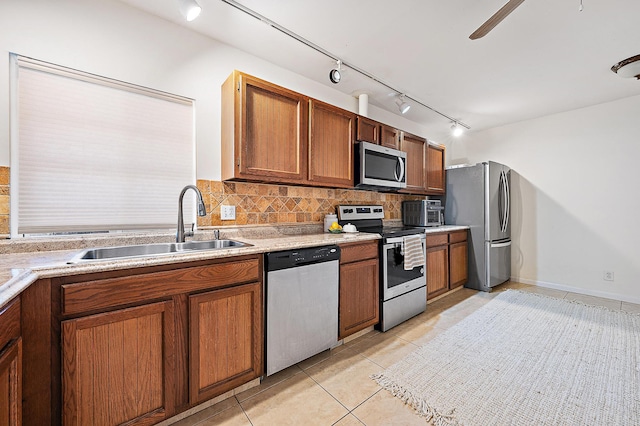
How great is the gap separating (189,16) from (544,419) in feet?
10.1

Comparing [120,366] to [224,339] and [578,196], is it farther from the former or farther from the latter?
[578,196]

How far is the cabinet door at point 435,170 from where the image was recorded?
371 cm

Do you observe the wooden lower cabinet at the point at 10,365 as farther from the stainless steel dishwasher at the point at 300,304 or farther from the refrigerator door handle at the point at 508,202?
the refrigerator door handle at the point at 508,202

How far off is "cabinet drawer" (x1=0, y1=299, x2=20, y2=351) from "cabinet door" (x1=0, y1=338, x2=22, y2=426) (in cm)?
3

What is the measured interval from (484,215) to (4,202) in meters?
4.60

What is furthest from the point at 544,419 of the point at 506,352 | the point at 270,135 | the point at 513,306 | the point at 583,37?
the point at 583,37

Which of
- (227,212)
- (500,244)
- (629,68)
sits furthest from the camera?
(500,244)

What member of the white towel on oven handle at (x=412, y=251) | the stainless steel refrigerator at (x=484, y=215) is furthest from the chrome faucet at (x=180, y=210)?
the stainless steel refrigerator at (x=484, y=215)

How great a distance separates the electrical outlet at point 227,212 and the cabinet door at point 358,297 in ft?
3.35

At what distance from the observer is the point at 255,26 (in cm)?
198

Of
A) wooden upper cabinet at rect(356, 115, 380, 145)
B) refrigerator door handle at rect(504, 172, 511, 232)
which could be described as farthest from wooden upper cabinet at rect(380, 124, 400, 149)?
refrigerator door handle at rect(504, 172, 511, 232)

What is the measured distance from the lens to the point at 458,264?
11.7ft

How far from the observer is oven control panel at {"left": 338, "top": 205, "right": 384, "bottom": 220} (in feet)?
9.47

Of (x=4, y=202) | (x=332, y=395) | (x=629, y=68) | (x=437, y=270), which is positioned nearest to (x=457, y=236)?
(x=437, y=270)
